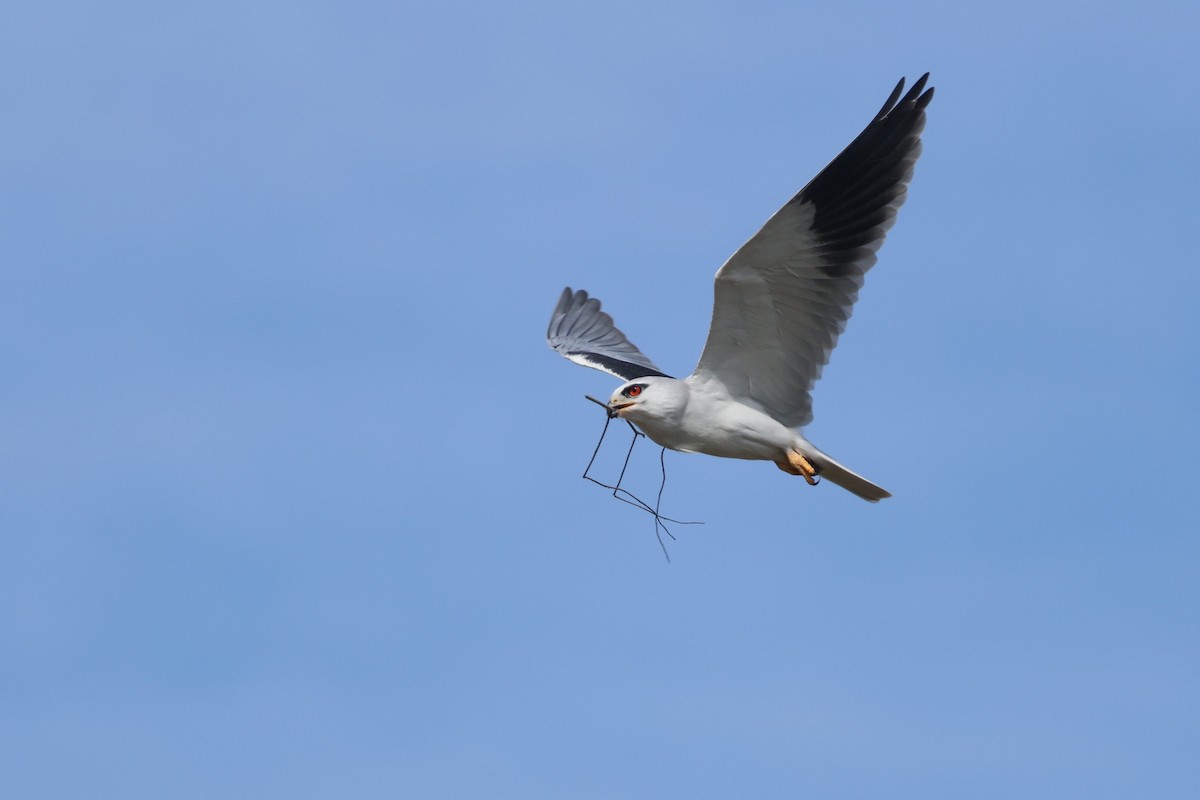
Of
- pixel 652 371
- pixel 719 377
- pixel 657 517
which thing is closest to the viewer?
pixel 657 517

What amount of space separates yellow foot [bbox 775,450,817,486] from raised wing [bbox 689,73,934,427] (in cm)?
59

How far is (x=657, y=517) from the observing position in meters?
9.91

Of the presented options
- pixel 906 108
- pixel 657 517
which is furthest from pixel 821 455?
pixel 906 108

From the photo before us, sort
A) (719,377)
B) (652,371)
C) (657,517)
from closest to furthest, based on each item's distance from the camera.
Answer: (657,517) < (719,377) < (652,371)

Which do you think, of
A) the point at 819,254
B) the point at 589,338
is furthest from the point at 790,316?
the point at 589,338

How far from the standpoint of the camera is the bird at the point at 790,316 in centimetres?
1013

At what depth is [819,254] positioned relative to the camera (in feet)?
33.5

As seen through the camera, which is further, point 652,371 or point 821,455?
point 652,371

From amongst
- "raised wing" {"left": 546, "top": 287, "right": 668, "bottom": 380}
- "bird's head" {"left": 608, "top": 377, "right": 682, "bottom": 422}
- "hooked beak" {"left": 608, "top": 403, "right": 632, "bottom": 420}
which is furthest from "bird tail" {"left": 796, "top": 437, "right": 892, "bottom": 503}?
"raised wing" {"left": 546, "top": 287, "right": 668, "bottom": 380}

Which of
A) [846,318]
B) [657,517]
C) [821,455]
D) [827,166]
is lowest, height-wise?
[657,517]

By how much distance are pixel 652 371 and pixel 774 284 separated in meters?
2.83

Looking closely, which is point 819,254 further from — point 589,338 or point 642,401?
point 589,338

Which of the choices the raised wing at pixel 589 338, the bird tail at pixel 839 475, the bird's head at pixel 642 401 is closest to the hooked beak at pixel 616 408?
the bird's head at pixel 642 401

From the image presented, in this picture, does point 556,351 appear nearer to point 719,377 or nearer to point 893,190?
point 719,377
